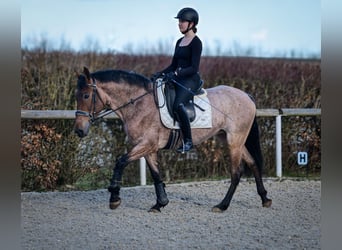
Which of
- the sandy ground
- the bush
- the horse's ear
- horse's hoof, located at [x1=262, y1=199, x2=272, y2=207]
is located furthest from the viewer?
the bush

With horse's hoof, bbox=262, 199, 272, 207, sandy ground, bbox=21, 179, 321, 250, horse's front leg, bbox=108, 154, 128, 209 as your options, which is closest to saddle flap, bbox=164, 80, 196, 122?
horse's front leg, bbox=108, 154, 128, 209

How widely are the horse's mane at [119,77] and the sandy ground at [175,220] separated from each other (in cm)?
156

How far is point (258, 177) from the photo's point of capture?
7059 millimetres

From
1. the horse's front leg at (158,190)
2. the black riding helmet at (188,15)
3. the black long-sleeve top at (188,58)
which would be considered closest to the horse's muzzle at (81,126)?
the horse's front leg at (158,190)

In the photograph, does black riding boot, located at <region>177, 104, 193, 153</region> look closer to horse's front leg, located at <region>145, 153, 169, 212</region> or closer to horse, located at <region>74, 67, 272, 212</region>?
horse, located at <region>74, 67, 272, 212</region>

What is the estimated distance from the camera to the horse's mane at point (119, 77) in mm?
6449

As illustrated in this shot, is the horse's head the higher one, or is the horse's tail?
the horse's head

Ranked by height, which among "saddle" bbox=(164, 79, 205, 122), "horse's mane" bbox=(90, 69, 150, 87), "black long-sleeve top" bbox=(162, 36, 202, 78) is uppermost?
"black long-sleeve top" bbox=(162, 36, 202, 78)

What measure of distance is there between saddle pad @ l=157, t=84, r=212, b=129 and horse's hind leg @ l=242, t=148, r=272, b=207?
0.74 metres

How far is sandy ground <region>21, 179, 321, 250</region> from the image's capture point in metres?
5.23

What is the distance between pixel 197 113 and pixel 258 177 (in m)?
1.18

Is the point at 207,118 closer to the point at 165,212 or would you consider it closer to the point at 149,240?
the point at 165,212

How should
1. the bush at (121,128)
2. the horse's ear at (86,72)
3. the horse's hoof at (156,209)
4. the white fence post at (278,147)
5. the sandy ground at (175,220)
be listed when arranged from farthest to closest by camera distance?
the white fence post at (278,147), the bush at (121,128), the horse's hoof at (156,209), the horse's ear at (86,72), the sandy ground at (175,220)

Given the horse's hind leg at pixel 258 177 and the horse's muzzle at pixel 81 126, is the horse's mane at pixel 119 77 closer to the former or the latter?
the horse's muzzle at pixel 81 126
